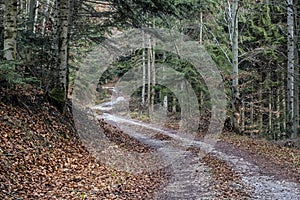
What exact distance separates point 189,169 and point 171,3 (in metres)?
6.43

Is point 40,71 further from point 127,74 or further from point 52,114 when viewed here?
point 127,74

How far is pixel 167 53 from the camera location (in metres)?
28.7

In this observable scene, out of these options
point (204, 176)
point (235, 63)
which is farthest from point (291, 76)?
point (204, 176)

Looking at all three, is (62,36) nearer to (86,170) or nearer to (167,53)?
(86,170)

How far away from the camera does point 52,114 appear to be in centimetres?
1204

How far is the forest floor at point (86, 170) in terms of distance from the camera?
7.40m

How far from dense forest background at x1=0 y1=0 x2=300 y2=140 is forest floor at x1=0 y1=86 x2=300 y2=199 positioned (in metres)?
1.14

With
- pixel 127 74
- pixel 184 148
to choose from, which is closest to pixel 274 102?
pixel 127 74

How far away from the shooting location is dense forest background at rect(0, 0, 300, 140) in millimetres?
12461

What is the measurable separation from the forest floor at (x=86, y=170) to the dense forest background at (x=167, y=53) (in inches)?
44.9

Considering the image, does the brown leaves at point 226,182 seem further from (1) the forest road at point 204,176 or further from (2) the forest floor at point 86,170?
(1) the forest road at point 204,176

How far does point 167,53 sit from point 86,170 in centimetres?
2044

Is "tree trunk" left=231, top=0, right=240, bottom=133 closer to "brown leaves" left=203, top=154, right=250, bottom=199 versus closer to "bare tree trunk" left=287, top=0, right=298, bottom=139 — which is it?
"bare tree trunk" left=287, top=0, right=298, bottom=139

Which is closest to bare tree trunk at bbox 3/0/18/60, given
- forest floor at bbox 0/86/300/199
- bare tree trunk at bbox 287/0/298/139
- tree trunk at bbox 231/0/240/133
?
forest floor at bbox 0/86/300/199
